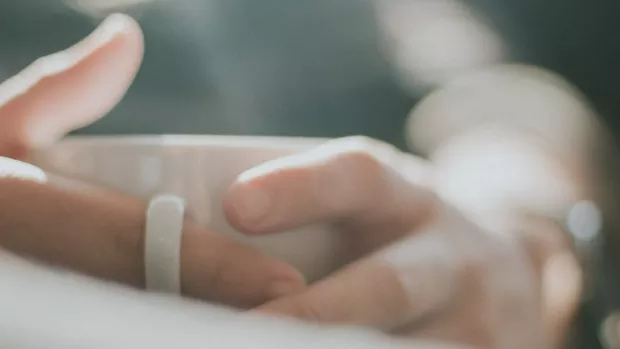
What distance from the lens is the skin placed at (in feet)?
0.84

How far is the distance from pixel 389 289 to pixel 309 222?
35 mm

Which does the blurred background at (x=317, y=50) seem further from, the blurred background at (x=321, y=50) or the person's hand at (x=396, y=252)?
the person's hand at (x=396, y=252)

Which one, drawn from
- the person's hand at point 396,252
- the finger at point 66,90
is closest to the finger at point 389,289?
the person's hand at point 396,252

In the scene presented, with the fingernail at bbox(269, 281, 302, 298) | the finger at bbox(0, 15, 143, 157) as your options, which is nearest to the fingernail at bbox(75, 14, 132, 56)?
the finger at bbox(0, 15, 143, 157)

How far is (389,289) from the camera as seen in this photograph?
260 millimetres

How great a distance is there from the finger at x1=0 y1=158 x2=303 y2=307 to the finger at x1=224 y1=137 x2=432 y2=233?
0.01 m

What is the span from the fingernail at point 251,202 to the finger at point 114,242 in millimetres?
13

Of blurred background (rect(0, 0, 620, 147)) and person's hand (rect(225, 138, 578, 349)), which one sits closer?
person's hand (rect(225, 138, 578, 349))

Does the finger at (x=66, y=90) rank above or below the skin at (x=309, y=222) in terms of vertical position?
above

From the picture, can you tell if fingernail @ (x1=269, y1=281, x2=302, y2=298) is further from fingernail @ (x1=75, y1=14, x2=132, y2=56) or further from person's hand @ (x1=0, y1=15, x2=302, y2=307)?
fingernail @ (x1=75, y1=14, x2=132, y2=56)

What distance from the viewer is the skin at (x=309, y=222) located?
255 millimetres

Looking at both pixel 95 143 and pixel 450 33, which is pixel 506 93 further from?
pixel 95 143

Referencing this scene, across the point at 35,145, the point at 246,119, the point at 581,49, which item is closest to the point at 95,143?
the point at 35,145

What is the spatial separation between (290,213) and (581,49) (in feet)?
0.83
